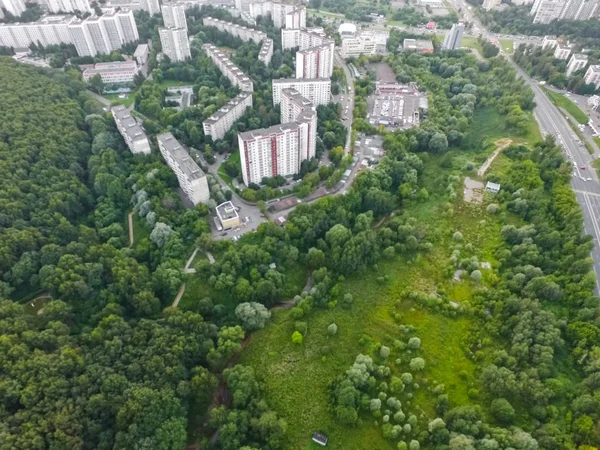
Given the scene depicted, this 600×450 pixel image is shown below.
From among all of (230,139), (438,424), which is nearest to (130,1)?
(230,139)

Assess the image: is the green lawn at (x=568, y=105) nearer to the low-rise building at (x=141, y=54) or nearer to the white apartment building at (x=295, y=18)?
the white apartment building at (x=295, y=18)

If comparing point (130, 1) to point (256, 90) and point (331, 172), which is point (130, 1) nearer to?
point (256, 90)

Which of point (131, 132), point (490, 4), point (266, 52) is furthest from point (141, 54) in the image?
point (490, 4)

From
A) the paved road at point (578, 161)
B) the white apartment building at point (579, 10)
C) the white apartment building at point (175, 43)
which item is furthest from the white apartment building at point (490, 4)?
the white apartment building at point (175, 43)

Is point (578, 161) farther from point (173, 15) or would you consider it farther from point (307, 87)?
point (173, 15)

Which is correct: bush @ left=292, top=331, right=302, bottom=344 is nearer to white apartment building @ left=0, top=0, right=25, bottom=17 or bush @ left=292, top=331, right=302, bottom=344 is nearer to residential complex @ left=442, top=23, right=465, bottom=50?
residential complex @ left=442, top=23, right=465, bottom=50

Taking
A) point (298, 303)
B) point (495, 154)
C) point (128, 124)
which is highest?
point (128, 124)

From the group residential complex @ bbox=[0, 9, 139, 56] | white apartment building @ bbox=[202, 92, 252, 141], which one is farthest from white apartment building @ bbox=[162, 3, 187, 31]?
white apartment building @ bbox=[202, 92, 252, 141]
